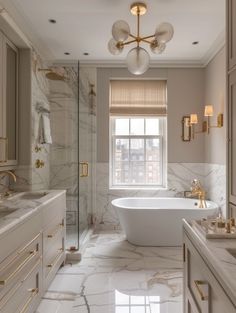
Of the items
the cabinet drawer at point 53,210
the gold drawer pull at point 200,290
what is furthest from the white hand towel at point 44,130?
the gold drawer pull at point 200,290

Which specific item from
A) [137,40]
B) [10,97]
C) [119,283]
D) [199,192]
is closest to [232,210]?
[119,283]

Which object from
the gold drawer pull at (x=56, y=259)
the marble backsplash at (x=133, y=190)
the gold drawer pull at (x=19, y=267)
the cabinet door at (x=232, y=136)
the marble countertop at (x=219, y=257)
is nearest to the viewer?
the marble countertop at (x=219, y=257)

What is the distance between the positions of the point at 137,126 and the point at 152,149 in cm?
46

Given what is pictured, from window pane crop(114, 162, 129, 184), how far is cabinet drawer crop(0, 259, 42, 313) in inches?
99.6

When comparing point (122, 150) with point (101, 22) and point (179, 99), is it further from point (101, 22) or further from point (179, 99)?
point (101, 22)

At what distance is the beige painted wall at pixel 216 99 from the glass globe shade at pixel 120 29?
1.66 meters

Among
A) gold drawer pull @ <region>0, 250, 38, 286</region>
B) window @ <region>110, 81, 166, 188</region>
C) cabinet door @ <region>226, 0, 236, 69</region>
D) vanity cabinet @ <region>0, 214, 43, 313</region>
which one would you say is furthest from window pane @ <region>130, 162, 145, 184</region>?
cabinet door @ <region>226, 0, 236, 69</region>

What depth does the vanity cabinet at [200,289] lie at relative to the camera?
2.95 ft

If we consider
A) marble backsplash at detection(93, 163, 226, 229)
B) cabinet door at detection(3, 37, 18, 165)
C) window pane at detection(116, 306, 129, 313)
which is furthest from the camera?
marble backsplash at detection(93, 163, 226, 229)

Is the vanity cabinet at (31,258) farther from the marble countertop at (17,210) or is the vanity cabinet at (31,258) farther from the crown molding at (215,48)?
the crown molding at (215,48)

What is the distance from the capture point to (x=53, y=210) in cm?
256

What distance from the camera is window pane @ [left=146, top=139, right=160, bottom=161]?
455 cm

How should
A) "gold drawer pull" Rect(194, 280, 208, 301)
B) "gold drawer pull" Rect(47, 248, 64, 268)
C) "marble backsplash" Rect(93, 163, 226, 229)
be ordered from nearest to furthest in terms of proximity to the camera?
"gold drawer pull" Rect(194, 280, 208, 301)
"gold drawer pull" Rect(47, 248, 64, 268)
"marble backsplash" Rect(93, 163, 226, 229)

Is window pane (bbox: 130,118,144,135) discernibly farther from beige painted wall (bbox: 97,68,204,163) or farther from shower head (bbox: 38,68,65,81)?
shower head (bbox: 38,68,65,81)
